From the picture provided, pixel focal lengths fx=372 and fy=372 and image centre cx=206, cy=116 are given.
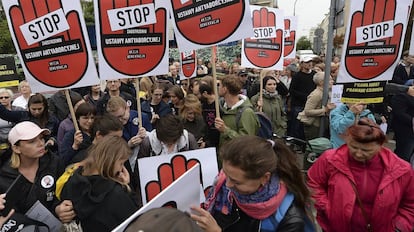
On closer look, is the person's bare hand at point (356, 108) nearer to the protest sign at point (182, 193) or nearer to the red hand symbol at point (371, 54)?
the red hand symbol at point (371, 54)

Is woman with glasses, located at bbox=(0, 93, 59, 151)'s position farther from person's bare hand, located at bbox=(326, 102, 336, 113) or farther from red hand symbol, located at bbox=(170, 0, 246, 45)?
person's bare hand, located at bbox=(326, 102, 336, 113)

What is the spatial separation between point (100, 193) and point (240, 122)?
6.48ft

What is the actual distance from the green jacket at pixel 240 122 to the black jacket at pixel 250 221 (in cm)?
176

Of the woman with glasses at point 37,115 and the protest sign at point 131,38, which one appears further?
the woman with glasses at point 37,115

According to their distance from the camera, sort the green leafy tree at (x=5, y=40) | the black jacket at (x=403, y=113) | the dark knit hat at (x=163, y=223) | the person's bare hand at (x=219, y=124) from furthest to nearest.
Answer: the green leafy tree at (x=5, y=40)
the black jacket at (x=403, y=113)
the person's bare hand at (x=219, y=124)
the dark knit hat at (x=163, y=223)

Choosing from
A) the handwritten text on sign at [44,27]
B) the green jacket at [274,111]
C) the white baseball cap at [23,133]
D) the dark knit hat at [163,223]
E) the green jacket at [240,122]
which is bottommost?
the green jacket at [274,111]

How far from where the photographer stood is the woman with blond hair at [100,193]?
82.3 inches

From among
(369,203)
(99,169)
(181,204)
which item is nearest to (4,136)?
(99,169)

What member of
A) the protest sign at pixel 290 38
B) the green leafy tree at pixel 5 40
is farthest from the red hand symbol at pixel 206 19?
the green leafy tree at pixel 5 40

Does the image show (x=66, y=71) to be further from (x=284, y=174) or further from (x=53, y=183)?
(x=284, y=174)

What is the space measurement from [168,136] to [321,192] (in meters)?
1.29

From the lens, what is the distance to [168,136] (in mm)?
3139

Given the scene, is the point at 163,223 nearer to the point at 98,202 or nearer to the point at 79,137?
the point at 98,202

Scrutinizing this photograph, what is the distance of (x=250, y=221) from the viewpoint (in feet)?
6.16
